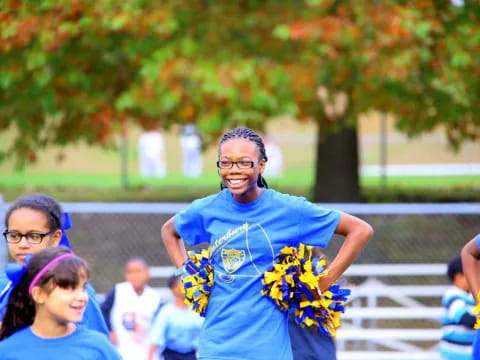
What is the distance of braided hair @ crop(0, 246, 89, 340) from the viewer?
3883 mm

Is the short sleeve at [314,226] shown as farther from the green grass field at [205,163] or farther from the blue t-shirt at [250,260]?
the green grass field at [205,163]

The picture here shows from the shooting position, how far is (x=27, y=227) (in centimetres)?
473

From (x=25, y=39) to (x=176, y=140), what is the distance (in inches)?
1064

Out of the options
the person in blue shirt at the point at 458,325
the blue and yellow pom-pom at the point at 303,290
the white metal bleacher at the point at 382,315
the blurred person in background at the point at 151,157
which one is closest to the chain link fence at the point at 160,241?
the white metal bleacher at the point at 382,315

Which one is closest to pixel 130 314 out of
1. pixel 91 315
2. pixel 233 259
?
pixel 233 259

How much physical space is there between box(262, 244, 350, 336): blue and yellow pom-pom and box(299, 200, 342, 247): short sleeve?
65 millimetres

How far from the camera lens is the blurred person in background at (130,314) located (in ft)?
28.5

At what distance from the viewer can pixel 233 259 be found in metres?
5.15

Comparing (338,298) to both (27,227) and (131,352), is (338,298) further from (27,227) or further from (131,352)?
(131,352)

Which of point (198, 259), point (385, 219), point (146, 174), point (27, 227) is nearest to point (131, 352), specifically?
point (198, 259)

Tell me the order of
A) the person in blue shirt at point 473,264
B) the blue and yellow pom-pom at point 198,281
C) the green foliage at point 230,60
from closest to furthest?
the blue and yellow pom-pom at point 198,281
the person in blue shirt at point 473,264
the green foliage at point 230,60

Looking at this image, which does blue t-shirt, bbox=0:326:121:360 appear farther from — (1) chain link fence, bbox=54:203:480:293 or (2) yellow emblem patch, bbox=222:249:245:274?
(1) chain link fence, bbox=54:203:480:293

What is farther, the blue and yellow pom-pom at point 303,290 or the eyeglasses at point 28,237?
the blue and yellow pom-pom at point 303,290

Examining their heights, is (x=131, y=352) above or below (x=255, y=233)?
below
